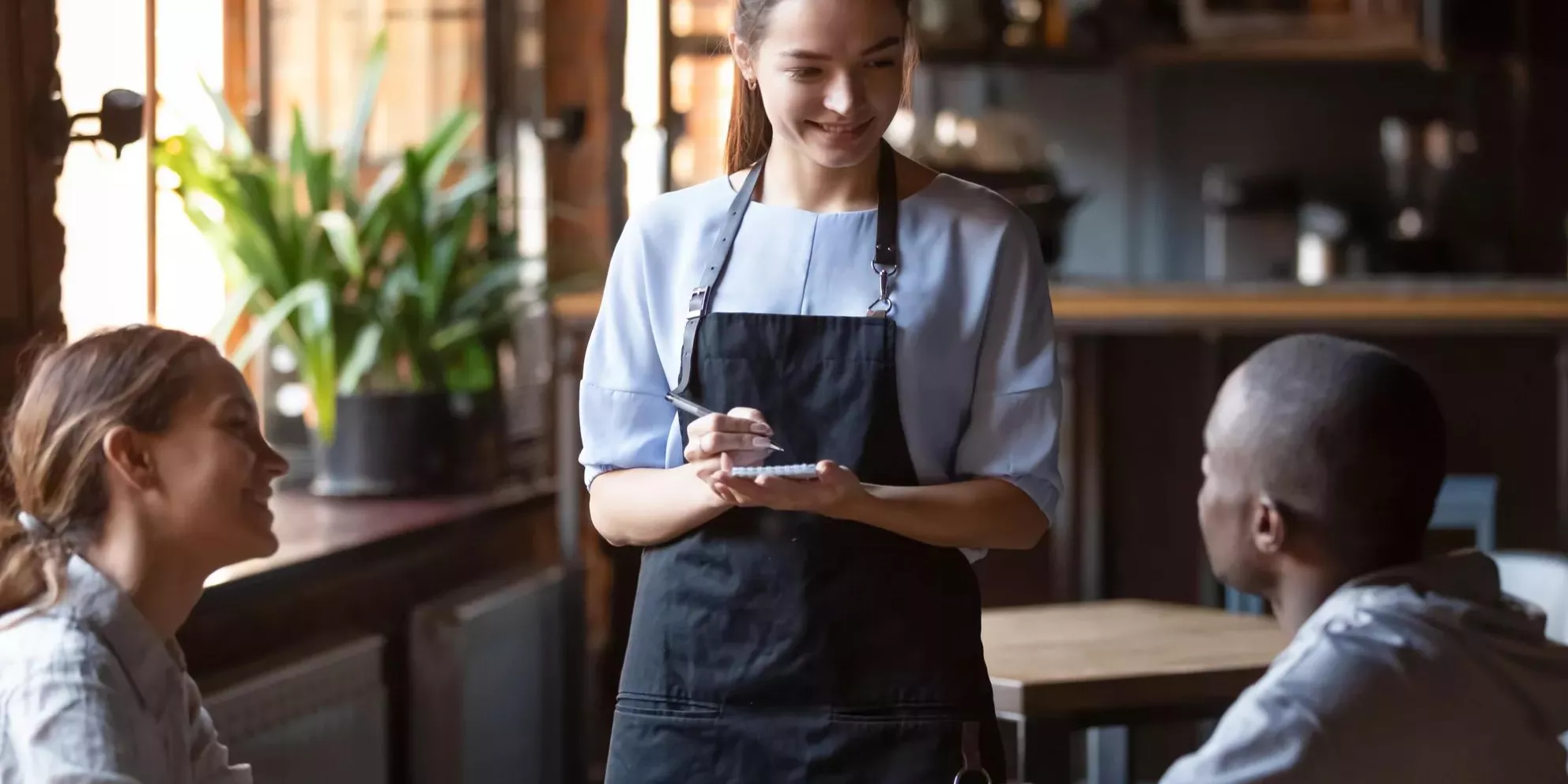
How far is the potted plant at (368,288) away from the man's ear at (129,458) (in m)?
1.27

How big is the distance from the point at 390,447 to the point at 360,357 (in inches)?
8.3

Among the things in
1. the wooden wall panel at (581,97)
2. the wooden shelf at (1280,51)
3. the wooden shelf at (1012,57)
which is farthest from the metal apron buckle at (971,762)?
the wooden shelf at (1280,51)

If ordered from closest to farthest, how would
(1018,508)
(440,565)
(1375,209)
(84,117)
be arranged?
1. (1018,508)
2. (84,117)
3. (440,565)
4. (1375,209)

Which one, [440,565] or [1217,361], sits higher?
[1217,361]

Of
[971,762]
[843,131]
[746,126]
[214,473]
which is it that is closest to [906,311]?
[843,131]

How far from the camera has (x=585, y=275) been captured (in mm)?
3518

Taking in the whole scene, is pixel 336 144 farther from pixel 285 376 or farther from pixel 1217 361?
pixel 1217 361

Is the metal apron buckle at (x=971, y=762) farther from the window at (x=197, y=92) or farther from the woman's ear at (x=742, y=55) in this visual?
the window at (x=197, y=92)

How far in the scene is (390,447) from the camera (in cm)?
292

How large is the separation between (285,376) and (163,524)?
1868 millimetres

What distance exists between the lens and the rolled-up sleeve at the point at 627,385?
1.38 m

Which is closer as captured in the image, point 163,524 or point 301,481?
point 163,524

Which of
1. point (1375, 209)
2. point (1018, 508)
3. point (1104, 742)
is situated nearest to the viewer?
point (1018, 508)

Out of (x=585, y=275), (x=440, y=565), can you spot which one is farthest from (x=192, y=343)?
(x=585, y=275)
